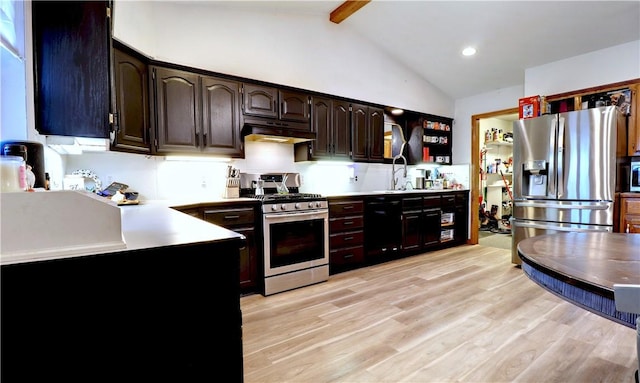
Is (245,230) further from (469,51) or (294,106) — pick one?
(469,51)

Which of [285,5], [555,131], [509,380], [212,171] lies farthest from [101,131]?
[555,131]

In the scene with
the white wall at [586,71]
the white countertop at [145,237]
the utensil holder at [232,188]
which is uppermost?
the white wall at [586,71]

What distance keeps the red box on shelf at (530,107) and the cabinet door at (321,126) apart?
2.55 meters

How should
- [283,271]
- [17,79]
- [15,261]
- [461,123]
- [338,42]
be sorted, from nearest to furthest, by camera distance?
[15,261]
[17,79]
[283,271]
[338,42]
[461,123]

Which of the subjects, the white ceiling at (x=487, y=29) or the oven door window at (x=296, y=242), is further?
the white ceiling at (x=487, y=29)

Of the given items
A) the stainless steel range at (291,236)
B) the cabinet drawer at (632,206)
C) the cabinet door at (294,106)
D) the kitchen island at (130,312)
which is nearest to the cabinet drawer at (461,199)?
the cabinet drawer at (632,206)

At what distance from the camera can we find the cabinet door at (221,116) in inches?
118

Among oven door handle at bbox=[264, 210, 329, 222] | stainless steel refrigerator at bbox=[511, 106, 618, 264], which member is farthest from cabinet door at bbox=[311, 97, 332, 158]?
stainless steel refrigerator at bbox=[511, 106, 618, 264]

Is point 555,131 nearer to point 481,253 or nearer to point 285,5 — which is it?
point 481,253

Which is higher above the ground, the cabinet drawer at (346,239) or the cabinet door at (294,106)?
the cabinet door at (294,106)

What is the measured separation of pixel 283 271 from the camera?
3021 millimetres

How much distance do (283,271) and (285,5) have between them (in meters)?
2.97

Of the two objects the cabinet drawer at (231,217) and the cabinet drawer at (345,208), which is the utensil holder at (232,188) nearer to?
the cabinet drawer at (231,217)

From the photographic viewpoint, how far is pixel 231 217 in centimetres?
282
